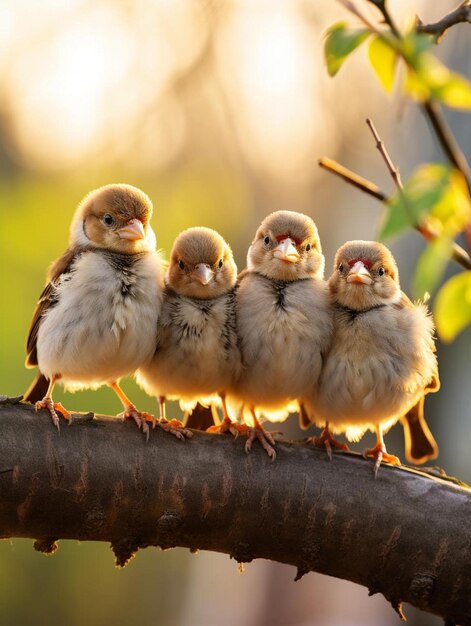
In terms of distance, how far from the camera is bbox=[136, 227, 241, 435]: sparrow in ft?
10.4

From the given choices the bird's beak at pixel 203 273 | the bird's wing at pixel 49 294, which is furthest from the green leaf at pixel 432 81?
the bird's wing at pixel 49 294

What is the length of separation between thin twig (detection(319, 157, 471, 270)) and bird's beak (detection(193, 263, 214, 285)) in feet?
5.04

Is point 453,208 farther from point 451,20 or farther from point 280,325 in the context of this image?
point 280,325

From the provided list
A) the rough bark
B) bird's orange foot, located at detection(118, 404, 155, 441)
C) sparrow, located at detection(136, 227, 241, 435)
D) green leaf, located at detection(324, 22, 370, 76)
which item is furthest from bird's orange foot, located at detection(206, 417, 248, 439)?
green leaf, located at detection(324, 22, 370, 76)

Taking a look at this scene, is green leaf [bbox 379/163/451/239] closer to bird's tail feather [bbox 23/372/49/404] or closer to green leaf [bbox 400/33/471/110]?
green leaf [bbox 400/33/471/110]

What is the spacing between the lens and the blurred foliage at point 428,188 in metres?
1.14

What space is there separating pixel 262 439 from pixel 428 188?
1.82 m

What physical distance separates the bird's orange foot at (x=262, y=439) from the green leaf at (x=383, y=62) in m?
1.76

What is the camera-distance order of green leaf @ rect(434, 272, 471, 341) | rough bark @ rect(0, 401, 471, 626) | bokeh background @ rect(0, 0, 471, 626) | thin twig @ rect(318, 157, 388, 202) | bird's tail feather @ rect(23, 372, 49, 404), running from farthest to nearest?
bokeh background @ rect(0, 0, 471, 626), bird's tail feather @ rect(23, 372, 49, 404), rough bark @ rect(0, 401, 471, 626), thin twig @ rect(318, 157, 388, 202), green leaf @ rect(434, 272, 471, 341)

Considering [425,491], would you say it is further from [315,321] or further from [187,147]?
[187,147]

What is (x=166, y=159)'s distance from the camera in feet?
38.2

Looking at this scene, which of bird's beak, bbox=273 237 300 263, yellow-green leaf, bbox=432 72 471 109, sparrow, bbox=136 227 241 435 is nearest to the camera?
yellow-green leaf, bbox=432 72 471 109

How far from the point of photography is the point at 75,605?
1144cm

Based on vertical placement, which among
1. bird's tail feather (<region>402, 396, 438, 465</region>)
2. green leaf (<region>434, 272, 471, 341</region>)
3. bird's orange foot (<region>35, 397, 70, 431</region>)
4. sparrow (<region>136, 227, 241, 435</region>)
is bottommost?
bird's tail feather (<region>402, 396, 438, 465</region>)
